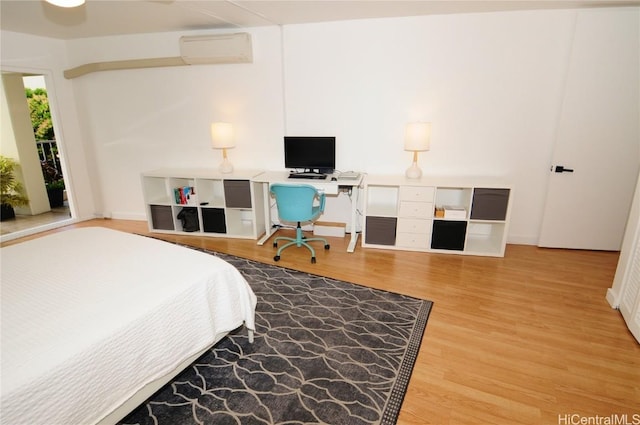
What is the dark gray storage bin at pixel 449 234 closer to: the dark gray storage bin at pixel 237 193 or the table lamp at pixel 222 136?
the dark gray storage bin at pixel 237 193

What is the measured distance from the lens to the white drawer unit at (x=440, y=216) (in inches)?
136

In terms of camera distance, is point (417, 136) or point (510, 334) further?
point (417, 136)

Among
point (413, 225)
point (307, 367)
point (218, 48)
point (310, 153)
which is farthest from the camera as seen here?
point (310, 153)

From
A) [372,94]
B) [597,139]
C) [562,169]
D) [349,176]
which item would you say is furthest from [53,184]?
[597,139]

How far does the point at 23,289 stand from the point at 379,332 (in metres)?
2.10

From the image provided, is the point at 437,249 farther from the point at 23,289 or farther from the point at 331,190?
the point at 23,289

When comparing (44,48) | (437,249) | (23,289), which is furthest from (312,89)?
(44,48)

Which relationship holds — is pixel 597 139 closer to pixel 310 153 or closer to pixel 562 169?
pixel 562 169

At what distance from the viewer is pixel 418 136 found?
3.53 meters

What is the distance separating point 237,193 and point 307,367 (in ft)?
7.98

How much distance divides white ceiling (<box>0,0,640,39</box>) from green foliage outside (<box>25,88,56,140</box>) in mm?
1710

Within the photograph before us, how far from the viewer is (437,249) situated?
3.68 m

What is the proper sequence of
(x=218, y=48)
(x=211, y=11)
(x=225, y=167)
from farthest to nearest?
(x=225, y=167) < (x=218, y=48) < (x=211, y=11)

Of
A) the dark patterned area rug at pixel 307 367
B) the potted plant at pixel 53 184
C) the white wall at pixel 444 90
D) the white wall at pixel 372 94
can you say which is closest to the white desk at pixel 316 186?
the white wall at pixel 372 94
